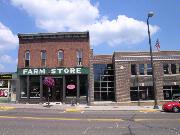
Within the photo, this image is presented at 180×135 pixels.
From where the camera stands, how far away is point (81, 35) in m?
38.3

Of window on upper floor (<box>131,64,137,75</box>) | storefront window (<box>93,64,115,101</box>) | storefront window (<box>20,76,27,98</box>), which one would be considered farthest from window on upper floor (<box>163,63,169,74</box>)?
storefront window (<box>20,76,27,98</box>)

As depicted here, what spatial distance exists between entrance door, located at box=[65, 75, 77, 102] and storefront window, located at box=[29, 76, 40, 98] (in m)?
3.59

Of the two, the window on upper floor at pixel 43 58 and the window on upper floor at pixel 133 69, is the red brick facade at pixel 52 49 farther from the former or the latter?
the window on upper floor at pixel 133 69

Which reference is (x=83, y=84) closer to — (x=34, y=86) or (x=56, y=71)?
(x=56, y=71)

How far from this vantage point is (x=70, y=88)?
37.7 meters

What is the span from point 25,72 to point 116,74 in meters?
11.2

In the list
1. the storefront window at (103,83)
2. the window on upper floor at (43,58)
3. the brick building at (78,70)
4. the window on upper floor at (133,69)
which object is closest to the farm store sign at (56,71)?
the brick building at (78,70)

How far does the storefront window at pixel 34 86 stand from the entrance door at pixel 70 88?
3.59 meters

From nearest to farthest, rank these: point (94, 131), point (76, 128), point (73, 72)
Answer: point (94, 131) < point (76, 128) < point (73, 72)

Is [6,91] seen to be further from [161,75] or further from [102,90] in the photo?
[161,75]

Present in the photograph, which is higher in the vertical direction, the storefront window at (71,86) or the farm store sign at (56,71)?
the farm store sign at (56,71)

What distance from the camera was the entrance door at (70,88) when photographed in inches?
1483

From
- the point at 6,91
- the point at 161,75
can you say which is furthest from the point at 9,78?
the point at 161,75

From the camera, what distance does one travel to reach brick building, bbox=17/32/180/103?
1480 inches
